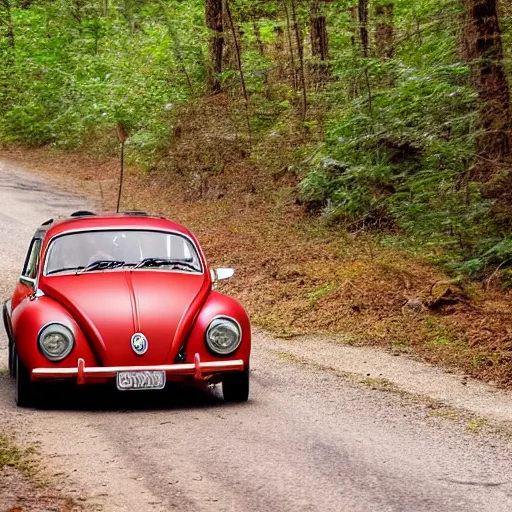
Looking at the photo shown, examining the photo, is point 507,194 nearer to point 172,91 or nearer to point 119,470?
point 119,470

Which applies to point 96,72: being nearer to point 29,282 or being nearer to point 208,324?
point 29,282

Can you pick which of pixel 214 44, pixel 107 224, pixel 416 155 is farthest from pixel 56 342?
pixel 214 44

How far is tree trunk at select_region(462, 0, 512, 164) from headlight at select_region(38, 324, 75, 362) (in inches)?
306

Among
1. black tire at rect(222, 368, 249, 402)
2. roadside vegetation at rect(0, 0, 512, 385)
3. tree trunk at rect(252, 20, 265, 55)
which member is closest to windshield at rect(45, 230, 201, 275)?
black tire at rect(222, 368, 249, 402)

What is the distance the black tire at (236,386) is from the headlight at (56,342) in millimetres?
1328

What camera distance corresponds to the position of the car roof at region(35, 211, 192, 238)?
9047 mm

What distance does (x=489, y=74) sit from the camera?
45.0 feet

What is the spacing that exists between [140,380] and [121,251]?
1694mm

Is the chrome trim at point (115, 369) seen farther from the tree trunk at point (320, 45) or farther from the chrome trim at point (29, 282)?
the tree trunk at point (320, 45)

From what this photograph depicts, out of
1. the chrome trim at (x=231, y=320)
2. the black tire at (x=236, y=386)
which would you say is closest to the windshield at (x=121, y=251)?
the chrome trim at (x=231, y=320)

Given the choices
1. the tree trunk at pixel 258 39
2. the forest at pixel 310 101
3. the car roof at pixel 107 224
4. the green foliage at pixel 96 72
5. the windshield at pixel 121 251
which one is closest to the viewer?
the windshield at pixel 121 251

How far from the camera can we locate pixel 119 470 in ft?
19.3

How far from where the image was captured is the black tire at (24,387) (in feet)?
25.4

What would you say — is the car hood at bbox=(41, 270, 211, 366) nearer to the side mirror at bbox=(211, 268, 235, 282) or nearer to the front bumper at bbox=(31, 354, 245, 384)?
the front bumper at bbox=(31, 354, 245, 384)
